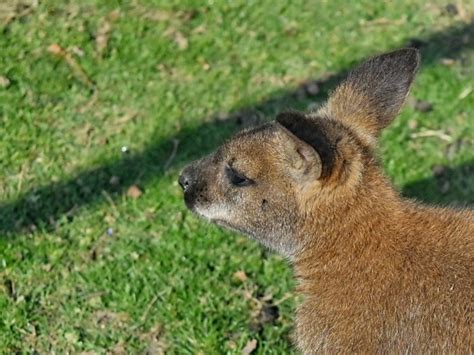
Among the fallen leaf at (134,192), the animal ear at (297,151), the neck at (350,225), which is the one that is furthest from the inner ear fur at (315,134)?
the fallen leaf at (134,192)

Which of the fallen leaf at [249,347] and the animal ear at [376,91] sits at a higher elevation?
the animal ear at [376,91]

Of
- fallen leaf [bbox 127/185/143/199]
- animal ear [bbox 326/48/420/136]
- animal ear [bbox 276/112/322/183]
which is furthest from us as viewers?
fallen leaf [bbox 127/185/143/199]

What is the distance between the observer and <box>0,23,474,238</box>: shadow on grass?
5152 millimetres

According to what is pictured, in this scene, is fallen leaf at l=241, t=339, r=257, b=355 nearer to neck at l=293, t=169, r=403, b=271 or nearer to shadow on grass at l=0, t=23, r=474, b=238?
neck at l=293, t=169, r=403, b=271

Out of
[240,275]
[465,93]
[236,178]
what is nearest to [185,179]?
[236,178]

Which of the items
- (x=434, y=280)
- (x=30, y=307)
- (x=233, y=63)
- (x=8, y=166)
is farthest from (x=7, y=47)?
(x=434, y=280)

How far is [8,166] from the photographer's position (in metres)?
5.38

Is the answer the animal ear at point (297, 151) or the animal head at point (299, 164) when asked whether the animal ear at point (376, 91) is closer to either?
the animal head at point (299, 164)

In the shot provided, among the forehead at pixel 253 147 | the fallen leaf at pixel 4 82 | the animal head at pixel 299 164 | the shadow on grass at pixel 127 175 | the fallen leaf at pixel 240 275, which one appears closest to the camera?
the animal head at pixel 299 164

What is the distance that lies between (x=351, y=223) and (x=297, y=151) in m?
0.46

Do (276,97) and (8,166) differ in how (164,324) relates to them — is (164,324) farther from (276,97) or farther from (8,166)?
(276,97)

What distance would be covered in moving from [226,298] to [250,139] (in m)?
1.23

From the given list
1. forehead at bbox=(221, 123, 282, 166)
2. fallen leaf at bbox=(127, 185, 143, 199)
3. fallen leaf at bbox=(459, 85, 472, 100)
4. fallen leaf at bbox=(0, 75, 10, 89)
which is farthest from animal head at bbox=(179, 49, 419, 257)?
fallen leaf at bbox=(459, 85, 472, 100)

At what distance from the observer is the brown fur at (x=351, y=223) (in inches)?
144
